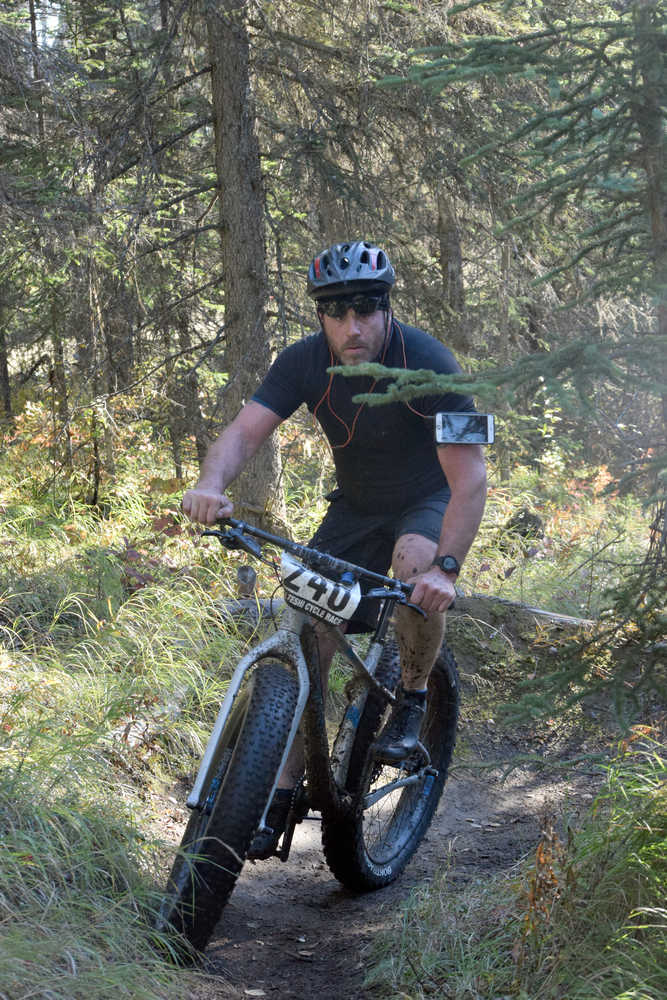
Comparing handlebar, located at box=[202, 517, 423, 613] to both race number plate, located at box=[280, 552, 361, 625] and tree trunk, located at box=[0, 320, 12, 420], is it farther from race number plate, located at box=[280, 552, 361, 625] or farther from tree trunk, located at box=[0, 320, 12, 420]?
tree trunk, located at box=[0, 320, 12, 420]

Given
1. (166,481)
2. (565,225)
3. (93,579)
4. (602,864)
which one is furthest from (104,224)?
(602,864)

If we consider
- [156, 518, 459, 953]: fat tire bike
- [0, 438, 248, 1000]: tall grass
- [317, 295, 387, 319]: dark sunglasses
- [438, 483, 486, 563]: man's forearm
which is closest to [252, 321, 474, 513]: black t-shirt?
[317, 295, 387, 319]: dark sunglasses

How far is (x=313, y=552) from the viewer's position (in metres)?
3.20

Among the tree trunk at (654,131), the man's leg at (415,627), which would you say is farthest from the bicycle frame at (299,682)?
the tree trunk at (654,131)

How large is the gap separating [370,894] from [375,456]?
6.41ft

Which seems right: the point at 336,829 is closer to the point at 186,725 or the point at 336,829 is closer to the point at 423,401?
the point at 186,725

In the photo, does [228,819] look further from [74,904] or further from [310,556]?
[310,556]

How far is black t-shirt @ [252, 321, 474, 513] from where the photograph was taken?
3.91 m

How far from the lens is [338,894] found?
4109mm

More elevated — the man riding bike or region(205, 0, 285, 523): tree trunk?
region(205, 0, 285, 523): tree trunk

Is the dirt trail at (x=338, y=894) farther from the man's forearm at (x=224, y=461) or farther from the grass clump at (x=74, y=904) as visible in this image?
the man's forearm at (x=224, y=461)

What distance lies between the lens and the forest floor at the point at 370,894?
11.0 ft

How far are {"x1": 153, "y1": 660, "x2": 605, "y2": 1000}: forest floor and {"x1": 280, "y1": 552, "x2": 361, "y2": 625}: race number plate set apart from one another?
0.87 m

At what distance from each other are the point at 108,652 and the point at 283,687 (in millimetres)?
2209
